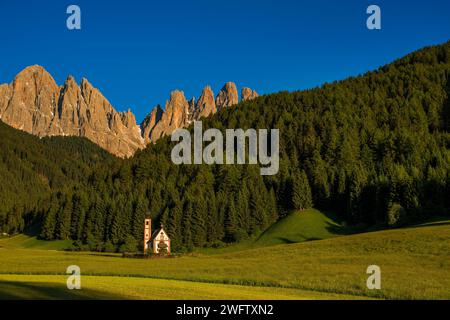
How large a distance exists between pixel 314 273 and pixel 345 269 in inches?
152

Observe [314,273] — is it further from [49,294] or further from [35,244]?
[35,244]

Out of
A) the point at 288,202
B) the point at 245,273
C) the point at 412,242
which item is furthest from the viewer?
the point at 288,202

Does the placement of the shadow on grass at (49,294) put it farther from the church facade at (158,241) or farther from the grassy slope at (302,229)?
the grassy slope at (302,229)

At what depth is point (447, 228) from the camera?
6956cm

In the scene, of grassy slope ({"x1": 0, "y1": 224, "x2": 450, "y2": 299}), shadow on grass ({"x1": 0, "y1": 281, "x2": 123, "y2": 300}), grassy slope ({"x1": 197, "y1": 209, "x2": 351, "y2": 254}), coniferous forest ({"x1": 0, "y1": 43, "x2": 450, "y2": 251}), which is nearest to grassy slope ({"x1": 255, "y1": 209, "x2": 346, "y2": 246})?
grassy slope ({"x1": 197, "y1": 209, "x2": 351, "y2": 254})

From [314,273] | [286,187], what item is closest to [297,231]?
[286,187]

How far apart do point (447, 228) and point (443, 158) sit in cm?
5927

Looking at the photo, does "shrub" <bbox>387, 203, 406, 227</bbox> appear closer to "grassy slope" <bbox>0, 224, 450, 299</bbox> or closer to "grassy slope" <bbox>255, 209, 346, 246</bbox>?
"grassy slope" <bbox>255, 209, 346, 246</bbox>

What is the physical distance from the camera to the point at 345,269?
50375 millimetres

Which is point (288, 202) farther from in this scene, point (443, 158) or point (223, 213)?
point (443, 158)

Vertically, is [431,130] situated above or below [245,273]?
above

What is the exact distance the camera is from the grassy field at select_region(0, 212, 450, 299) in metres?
36.2
